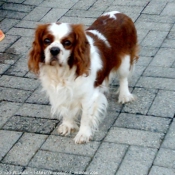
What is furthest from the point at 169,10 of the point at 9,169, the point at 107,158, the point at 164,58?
the point at 9,169

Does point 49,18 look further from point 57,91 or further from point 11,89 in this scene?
point 57,91

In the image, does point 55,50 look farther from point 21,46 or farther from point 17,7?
point 17,7

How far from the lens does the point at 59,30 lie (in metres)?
4.34

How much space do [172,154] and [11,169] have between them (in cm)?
141

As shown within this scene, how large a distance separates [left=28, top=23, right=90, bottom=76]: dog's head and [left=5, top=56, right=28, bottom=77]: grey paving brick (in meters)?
1.60

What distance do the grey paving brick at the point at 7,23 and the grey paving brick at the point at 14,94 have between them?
164cm

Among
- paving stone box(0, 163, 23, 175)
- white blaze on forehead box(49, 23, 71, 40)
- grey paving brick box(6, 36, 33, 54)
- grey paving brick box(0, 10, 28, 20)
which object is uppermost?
white blaze on forehead box(49, 23, 71, 40)

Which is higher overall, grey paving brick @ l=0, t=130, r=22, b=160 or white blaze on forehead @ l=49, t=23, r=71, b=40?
white blaze on forehead @ l=49, t=23, r=71, b=40

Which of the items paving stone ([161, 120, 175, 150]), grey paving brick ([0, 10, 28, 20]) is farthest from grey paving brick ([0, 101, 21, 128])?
grey paving brick ([0, 10, 28, 20])

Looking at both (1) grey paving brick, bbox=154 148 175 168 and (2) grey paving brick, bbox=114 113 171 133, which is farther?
(2) grey paving brick, bbox=114 113 171 133

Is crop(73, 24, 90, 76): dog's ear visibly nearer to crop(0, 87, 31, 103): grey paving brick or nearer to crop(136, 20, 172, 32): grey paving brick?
crop(0, 87, 31, 103): grey paving brick

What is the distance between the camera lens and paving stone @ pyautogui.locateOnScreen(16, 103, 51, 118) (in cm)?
534

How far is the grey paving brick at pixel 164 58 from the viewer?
6.07 metres

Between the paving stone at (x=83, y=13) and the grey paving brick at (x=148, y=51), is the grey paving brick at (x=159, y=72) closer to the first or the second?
the grey paving brick at (x=148, y=51)
